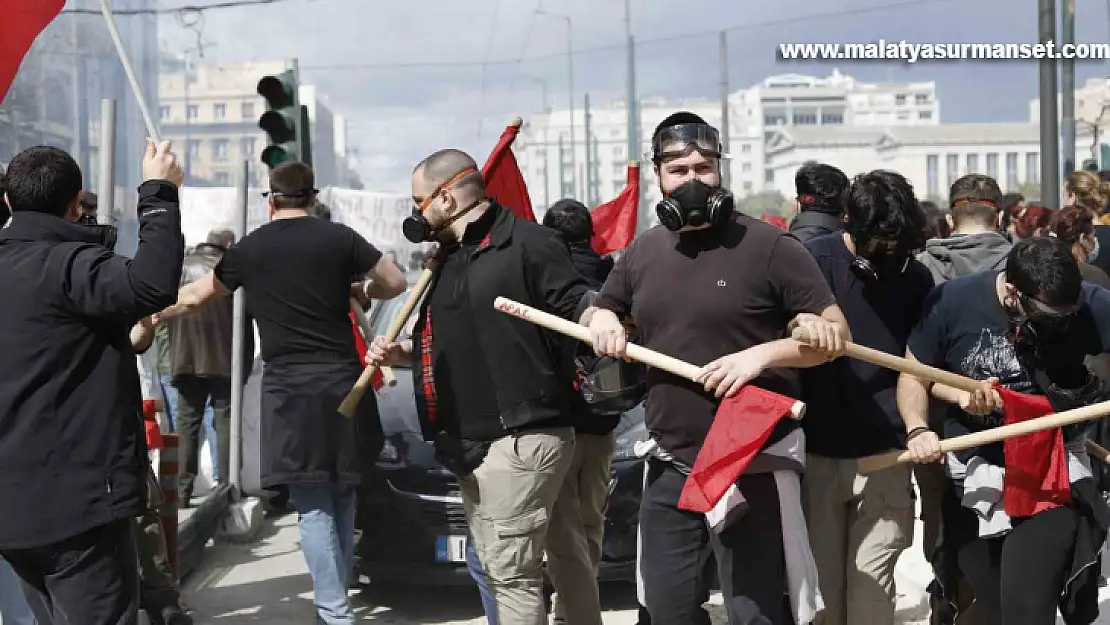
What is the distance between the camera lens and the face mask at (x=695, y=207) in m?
4.21

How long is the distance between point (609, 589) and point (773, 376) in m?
3.66

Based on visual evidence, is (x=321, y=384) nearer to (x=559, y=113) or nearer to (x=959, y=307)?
(x=959, y=307)

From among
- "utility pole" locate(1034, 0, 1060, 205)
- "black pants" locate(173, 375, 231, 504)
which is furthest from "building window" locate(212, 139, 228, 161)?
"black pants" locate(173, 375, 231, 504)

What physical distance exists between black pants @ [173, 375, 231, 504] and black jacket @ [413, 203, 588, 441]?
225 inches

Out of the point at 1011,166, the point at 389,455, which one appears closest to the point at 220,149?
the point at 1011,166

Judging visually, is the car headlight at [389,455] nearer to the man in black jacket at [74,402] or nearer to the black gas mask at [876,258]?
the man in black jacket at [74,402]

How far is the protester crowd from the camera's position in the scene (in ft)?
13.8

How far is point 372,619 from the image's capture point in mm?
7125

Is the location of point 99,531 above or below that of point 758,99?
below

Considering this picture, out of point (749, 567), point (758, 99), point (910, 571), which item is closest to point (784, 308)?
point (749, 567)

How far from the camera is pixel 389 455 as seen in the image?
23.2ft

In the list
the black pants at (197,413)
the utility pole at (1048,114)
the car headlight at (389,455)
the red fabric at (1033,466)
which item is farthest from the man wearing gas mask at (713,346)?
the utility pole at (1048,114)

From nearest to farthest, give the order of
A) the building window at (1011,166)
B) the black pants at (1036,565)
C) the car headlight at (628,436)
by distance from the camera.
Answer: the black pants at (1036,565), the car headlight at (628,436), the building window at (1011,166)

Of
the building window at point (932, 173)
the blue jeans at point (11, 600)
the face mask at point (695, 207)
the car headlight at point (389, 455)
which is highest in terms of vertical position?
the building window at point (932, 173)
